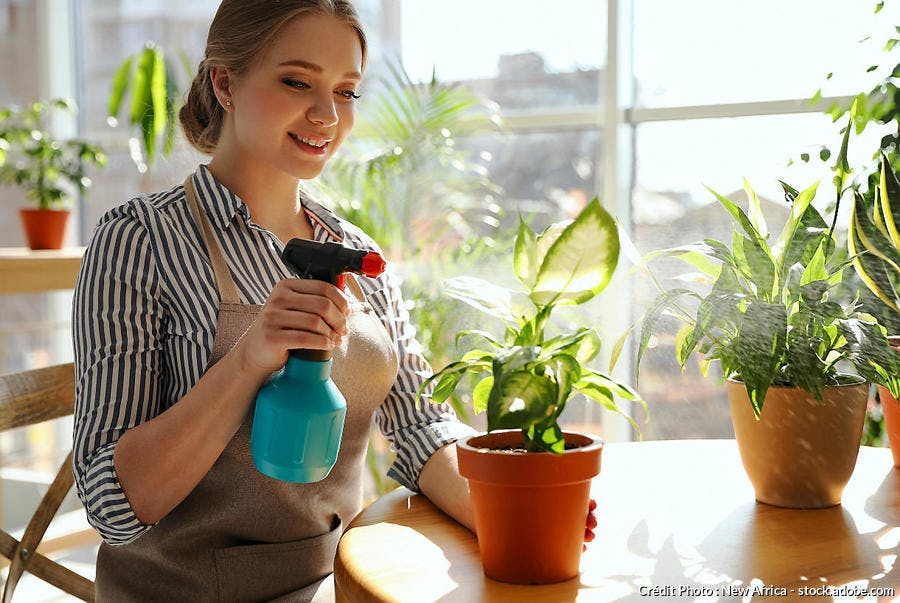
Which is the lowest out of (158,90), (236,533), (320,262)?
(236,533)

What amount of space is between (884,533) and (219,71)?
35.9 inches

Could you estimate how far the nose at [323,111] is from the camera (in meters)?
1.12

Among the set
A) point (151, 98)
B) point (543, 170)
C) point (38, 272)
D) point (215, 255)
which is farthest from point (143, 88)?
point (215, 255)

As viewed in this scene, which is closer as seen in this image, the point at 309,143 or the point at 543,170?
the point at 309,143

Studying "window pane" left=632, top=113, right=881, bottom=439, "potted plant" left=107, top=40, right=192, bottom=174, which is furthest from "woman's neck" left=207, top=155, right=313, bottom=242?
"potted plant" left=107, top=40, right=192, bottom=174

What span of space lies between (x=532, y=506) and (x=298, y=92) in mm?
633

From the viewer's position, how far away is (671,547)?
→ 2.65ft

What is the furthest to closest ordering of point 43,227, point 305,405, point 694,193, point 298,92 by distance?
point 43,227 → point 694,193 → point 298,92 → point 305,405

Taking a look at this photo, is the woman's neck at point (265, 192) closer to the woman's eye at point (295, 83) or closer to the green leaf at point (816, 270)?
the woman's eye at point (295, 83)

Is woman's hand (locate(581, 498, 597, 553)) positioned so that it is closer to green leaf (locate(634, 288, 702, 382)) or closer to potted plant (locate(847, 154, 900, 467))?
green leaf (locate(634, 288, 702, 382))

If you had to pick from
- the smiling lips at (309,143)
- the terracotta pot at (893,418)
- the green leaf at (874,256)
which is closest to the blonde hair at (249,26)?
the smiling lips at (309,143)

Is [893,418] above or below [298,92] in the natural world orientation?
below

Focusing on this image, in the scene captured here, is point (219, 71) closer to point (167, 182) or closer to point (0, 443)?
point (167, 182)

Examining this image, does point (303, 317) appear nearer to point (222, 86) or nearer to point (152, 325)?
point (152, 325)
